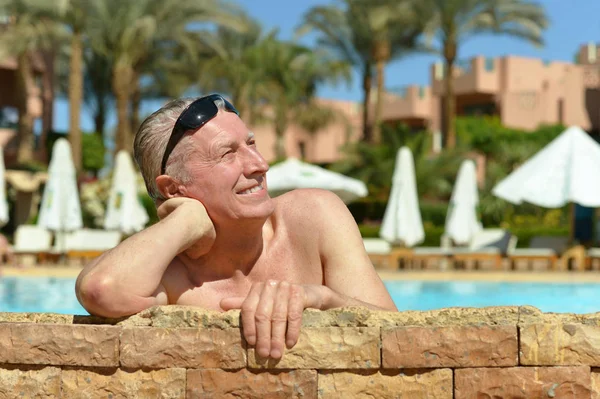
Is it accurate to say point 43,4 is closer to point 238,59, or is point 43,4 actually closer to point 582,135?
point 238,59

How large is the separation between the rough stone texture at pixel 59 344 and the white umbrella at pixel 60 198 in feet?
44.5

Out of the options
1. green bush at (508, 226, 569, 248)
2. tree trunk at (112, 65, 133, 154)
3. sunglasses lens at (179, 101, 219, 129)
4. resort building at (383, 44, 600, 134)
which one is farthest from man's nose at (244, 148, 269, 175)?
resort building at (383, 44, 600, 134)

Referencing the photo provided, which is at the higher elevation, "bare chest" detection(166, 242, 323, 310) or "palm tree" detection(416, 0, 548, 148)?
"palm tree" detection(416, 0, 548, 148)

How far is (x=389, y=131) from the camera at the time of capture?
25.8 metres

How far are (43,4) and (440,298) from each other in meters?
17.3

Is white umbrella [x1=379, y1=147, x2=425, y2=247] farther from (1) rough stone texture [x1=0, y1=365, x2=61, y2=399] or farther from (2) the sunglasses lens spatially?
(1) rough stone texture [x1=0, y1=365, x2=61, y2=399]

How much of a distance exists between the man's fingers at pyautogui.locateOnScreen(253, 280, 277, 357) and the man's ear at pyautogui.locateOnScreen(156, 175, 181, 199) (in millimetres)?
553

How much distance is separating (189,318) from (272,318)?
230mm

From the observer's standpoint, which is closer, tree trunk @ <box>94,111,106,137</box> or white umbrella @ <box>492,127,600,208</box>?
white umbrella @ <box>492,127,600,208</box>

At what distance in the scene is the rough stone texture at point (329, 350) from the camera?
189 cm

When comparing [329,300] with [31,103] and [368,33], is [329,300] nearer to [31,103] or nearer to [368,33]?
[368,33]

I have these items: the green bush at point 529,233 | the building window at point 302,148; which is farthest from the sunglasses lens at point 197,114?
the building window at point 302,148

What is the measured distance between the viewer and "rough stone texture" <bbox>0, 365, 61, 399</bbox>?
6.55ft

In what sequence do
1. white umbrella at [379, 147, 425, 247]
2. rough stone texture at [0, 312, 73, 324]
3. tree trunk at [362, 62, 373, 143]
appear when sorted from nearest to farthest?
rough stone texture at [0, 312, 73, 324] < white umbrella at [379, 147, 425, 247] < tree trunk at [362, 62, 373, 143]
